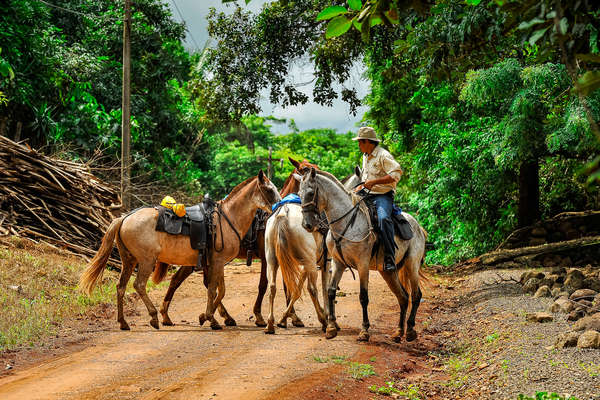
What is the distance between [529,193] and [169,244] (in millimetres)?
11585

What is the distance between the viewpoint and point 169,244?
9133 millimetres

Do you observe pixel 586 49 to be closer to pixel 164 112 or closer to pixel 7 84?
pixel 7 84

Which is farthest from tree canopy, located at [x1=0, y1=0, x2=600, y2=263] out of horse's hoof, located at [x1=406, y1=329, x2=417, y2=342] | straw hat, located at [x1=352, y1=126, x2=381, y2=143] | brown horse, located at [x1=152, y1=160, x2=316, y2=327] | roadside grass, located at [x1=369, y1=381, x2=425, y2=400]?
roadside grass, located at [x1=369, y1=381, x2=425, y2=400]

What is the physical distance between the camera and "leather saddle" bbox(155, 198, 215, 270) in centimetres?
907

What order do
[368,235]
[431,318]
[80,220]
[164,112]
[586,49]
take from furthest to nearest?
[164,112], [80,220], [431,318], [368,235], [586,49]

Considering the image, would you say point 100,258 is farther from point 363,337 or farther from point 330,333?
point 363,337

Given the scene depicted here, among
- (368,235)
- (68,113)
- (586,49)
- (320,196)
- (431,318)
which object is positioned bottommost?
(431,318)

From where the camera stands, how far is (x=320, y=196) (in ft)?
26.8

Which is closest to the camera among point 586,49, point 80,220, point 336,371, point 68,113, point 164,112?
point 586,49

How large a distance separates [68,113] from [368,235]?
1639 cm

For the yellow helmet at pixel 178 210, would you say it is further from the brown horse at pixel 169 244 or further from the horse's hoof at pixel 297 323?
the horse's hoof at pixel 297 323

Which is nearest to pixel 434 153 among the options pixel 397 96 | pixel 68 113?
pixel 397 96

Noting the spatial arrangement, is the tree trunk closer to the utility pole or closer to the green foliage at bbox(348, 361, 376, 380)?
the utility pole

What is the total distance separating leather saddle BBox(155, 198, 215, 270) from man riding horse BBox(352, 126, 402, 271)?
2.62m
